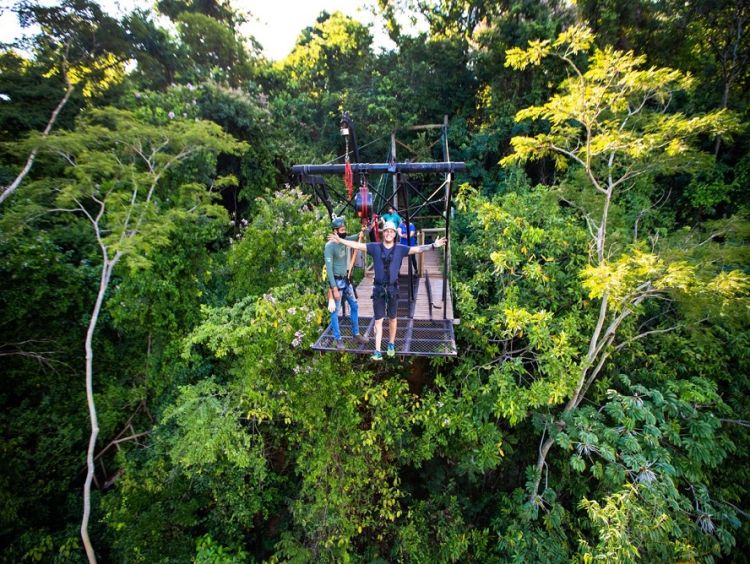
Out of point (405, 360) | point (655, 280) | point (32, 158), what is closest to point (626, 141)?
point (655, 280)

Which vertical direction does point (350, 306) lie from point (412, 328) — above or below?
above

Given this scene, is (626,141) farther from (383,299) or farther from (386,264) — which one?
(383,299)

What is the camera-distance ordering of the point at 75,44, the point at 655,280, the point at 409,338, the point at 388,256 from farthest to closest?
the point at 75,44
the point at 409,338
the point at 655,280
the point at 388,256

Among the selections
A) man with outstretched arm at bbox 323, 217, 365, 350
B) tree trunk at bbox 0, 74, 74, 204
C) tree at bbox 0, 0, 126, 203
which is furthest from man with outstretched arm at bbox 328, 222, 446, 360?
tree at bbox 0, 0, 126, 203

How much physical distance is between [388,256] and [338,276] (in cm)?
78

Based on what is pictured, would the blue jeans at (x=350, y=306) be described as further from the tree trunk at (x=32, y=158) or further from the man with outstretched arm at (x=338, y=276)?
the tree trunk at (x=32, y=158)

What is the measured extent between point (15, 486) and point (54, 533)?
1137 millimetres

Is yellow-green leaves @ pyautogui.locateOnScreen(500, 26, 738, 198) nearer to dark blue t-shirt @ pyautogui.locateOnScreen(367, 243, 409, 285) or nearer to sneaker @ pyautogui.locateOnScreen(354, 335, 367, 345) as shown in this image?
dark blue t-shirt @ pyautogui.locateOnScreen(367, 243, 409, 285)

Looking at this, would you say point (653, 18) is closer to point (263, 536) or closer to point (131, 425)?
point (263, 536)

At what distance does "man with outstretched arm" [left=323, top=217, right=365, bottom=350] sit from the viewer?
12.9ft

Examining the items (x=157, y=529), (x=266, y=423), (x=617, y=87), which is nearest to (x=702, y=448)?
(x=617, y=87)

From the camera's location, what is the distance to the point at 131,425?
7.56 metres

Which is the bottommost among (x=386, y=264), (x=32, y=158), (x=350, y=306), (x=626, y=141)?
(x=350, y=306)

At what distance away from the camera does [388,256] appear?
11.8 feet
